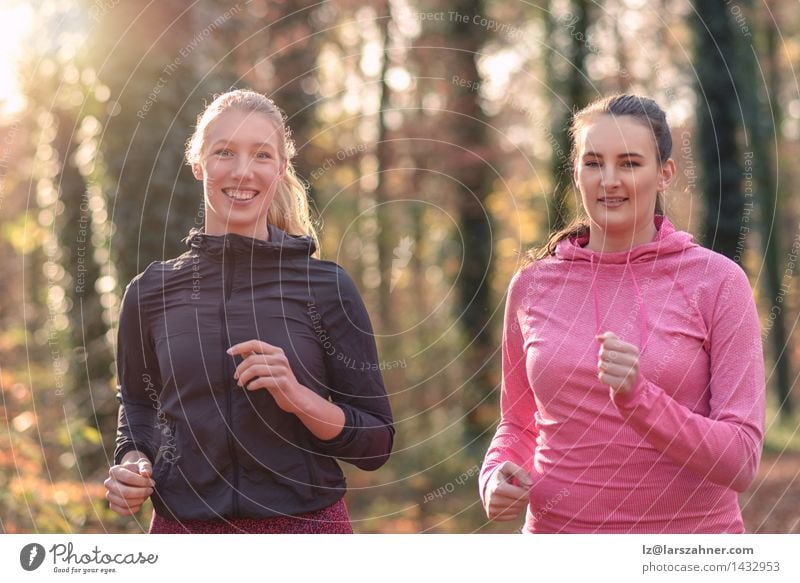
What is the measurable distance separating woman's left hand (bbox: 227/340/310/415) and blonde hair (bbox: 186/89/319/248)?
67 centimetres

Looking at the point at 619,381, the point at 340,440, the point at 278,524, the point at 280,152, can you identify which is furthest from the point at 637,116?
the point at 278,524

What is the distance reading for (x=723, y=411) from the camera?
3.49 metres

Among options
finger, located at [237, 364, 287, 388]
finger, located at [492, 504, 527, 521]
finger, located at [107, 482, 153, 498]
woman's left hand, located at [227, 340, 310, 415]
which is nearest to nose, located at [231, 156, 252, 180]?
woman's left hand, located at [227, 340, 310, 415]

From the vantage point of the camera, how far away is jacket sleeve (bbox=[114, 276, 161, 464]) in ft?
13.3

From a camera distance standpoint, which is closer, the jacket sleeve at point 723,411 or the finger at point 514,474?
the jacket sleeve at point 723,411

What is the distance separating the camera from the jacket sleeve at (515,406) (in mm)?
4000

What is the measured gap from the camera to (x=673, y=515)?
371 cm

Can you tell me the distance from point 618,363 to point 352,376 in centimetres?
101

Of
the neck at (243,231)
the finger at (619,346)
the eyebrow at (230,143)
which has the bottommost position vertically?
the finger at (619,346)

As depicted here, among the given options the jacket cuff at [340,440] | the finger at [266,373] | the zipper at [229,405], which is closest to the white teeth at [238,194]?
the zipper at [229,405]

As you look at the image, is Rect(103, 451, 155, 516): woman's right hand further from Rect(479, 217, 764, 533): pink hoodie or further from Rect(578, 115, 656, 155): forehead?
Rect(578, 115, 656, 155): forehead

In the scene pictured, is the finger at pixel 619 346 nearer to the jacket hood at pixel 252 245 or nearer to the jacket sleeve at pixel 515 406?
the jacket sleeve at pixel 515 406

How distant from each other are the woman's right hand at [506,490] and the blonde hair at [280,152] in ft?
3.78
